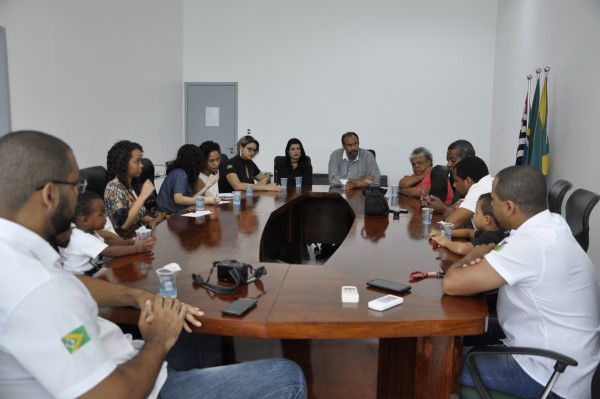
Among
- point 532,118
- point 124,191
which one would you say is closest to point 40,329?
point 124,191

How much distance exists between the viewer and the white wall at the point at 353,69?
7.65 m

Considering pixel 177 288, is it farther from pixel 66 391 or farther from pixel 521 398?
pixel 521 398

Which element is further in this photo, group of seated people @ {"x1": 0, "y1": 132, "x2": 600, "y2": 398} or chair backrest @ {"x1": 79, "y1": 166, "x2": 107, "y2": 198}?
chair backrest @ {"x1": 79, "y1": 166, "x2": 107, "y2": 198}

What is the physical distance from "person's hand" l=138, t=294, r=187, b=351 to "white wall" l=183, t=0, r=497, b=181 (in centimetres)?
662

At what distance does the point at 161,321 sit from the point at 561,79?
15.5ft

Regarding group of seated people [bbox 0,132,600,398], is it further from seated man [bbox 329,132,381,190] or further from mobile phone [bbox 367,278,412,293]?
seated man [bbox 329,132,381,190]

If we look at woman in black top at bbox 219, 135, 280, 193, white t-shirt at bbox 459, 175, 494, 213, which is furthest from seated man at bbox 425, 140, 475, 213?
woman in black top at bbox 219, 135, 280, 193

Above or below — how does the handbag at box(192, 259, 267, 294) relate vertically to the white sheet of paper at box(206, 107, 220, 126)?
below

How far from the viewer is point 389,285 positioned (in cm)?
188

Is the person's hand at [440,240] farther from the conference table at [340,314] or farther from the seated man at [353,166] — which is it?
the seated man at [353,166]

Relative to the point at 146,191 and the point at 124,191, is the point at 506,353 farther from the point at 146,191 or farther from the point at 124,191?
the point at 124,191

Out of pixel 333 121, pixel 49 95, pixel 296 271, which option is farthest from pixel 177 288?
pixel 333 121

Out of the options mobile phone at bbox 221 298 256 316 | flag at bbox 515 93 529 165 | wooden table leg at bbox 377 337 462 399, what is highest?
flag at bbox 515 93 529 165

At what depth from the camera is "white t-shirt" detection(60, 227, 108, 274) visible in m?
2.05
